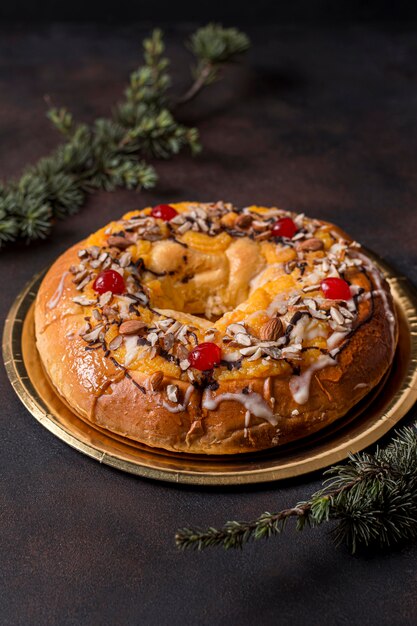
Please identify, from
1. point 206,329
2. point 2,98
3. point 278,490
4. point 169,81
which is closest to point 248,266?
point 206,329

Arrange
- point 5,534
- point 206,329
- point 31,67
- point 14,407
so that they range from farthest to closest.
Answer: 1. point 31,67
2. point 14,407
3. point 206,329
4. point 5,534

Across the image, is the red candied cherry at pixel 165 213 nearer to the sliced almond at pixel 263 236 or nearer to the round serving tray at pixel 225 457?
the sliced almond at pixel 263 236

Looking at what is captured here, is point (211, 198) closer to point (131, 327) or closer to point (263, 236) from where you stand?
point (263, 236)

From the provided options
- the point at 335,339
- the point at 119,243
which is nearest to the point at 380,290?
the point at 335,339

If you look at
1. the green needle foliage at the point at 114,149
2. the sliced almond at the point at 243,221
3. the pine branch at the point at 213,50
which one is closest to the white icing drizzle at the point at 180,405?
the sliced almond at the point at 243,221

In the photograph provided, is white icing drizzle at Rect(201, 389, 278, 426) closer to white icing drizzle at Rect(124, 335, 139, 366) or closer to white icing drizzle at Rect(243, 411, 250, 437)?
white icing drizzle at Rect(243, 411, 250, 437)

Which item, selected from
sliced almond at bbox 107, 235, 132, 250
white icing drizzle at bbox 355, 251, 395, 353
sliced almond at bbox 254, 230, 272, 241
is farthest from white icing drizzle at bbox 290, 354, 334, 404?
sliced almond at bbox 107, 235, 132, 250

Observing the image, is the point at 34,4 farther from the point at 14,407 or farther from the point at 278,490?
the point at 278,490
